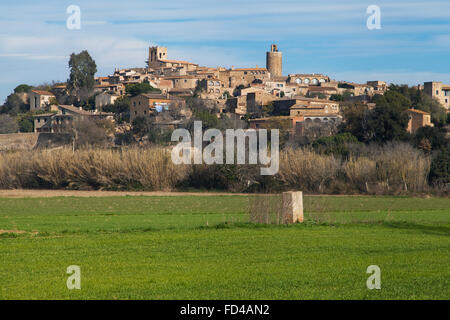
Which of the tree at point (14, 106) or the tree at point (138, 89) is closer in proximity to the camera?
the tree at point (138, 89)

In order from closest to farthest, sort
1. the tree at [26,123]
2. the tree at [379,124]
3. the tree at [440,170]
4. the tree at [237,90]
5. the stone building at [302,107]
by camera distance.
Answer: the tree at [440,170] → the tree at [379,124] → the stone building at [302,107] → the tree at [26,123] → the tree at [237,90]

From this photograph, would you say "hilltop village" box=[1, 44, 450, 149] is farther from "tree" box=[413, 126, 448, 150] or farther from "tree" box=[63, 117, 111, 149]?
"tree" box=[413, 126, 448, 150]

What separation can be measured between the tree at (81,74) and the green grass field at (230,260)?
105189mm

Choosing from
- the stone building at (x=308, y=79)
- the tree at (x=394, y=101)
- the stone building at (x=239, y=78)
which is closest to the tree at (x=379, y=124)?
the tree at (x=394, y=101)

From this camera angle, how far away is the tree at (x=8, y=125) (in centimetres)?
10546

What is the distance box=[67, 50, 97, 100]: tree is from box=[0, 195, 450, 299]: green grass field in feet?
345

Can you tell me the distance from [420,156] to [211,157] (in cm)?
1678

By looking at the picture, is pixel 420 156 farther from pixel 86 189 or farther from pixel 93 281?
pixel 93 281

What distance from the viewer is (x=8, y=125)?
108m

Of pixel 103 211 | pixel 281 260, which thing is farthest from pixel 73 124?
pixel 281 260

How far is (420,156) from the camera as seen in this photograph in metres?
51.6

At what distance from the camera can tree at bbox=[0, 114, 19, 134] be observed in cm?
10546

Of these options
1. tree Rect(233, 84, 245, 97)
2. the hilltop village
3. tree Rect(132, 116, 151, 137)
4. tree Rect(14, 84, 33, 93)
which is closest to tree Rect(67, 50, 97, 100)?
the hilltop village

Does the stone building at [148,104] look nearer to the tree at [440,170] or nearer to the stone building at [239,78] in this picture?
the stone building at [239,78]
